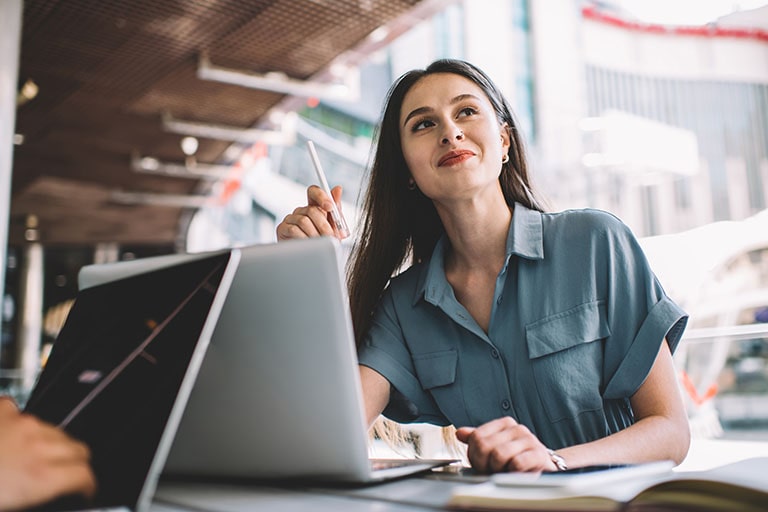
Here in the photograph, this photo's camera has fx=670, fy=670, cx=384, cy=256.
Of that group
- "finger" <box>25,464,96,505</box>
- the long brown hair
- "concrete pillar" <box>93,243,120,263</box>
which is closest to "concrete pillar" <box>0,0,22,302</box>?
the long brown hair

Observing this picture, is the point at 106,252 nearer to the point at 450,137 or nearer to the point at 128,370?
the point at 450,137

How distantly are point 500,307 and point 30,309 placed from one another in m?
13.8

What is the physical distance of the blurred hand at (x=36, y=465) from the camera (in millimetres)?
539

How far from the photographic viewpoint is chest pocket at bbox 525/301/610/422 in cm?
117

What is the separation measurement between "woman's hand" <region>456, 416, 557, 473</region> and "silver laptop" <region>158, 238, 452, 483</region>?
76 millimetres

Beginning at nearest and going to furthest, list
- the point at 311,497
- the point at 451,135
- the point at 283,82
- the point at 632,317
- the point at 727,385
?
the point at 311,497, the point at 632,317, the point at 451,135, the point at 283,82, the point at 727,385

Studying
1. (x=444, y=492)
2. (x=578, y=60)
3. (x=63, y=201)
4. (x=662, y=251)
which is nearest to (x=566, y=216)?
(x=444, y=492)

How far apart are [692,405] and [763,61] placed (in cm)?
1256

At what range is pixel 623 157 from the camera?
49.1 ft

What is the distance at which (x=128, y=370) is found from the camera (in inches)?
26.2

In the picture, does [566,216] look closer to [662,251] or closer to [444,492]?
[444,492]

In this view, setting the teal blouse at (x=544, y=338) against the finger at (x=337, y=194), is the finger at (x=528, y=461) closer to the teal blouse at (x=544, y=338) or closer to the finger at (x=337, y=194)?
the teal blouse at (x=544, y=338)

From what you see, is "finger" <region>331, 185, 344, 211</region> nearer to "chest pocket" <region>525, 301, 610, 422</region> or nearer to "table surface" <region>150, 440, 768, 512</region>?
"chest pocket" <region>525, 301, 610, 422</region>

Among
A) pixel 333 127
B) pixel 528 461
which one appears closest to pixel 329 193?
pixel 528 461
